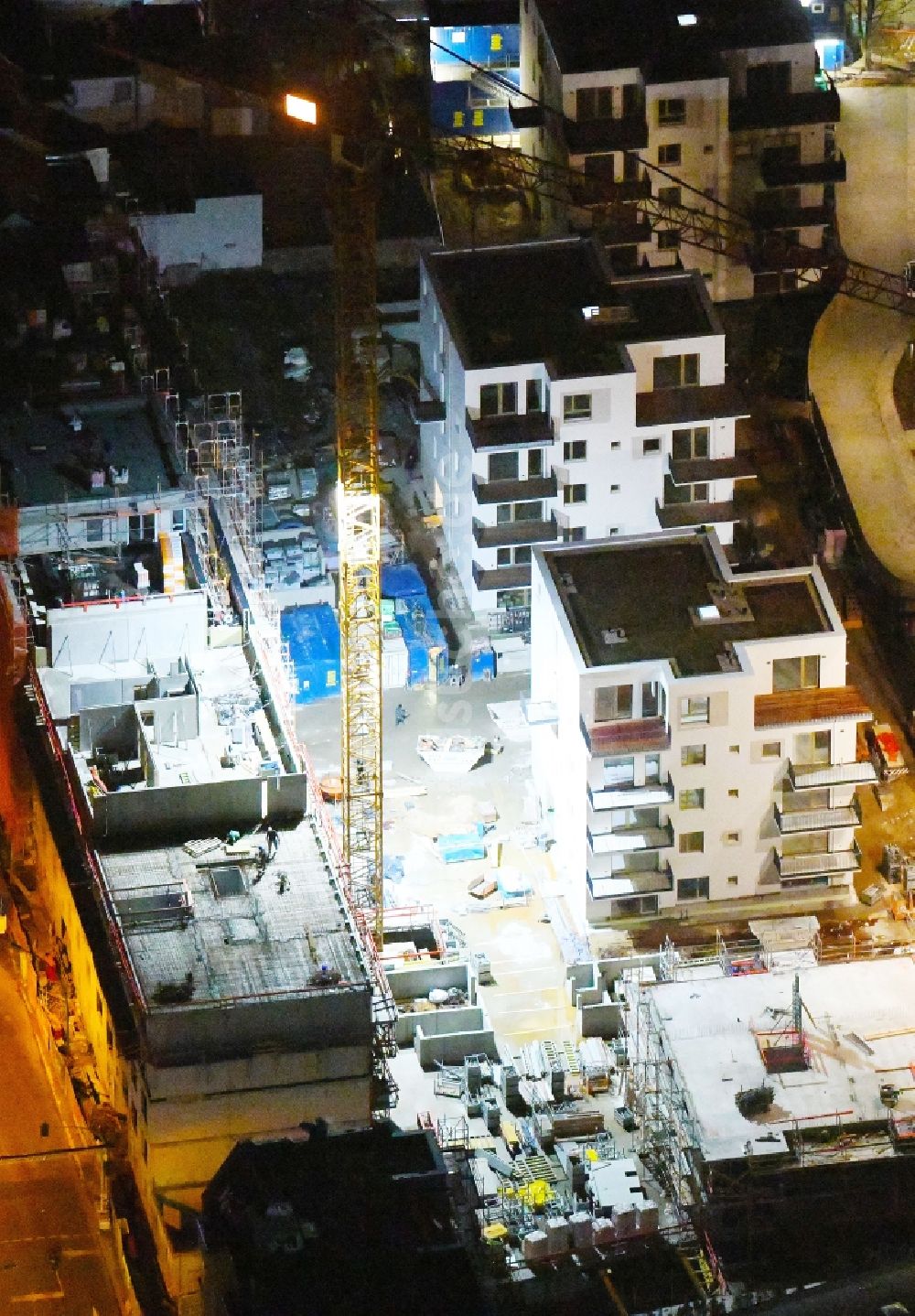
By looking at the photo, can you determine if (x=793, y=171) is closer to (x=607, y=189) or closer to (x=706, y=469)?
(x=607, y=189)

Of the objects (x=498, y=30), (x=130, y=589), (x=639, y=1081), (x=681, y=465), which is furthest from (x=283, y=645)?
(x=498, y=30)

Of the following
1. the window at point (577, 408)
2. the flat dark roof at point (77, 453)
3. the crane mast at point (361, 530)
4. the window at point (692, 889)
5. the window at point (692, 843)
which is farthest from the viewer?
the flat dark roof at point (77, 453)

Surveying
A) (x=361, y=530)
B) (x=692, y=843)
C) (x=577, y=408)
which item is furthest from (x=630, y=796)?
(x=577, y=408)

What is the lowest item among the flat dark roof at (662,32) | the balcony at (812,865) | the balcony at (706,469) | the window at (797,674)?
the balcony at (812,865)

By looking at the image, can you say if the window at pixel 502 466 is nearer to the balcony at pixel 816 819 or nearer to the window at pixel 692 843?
the window at pixel 692 843

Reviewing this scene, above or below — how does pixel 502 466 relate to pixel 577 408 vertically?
below

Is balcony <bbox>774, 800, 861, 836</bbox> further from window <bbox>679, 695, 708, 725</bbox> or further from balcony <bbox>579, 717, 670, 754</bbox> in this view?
balcony <bbox>579, 717, 670, 754</bbox>

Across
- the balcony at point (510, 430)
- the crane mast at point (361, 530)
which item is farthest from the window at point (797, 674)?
the balcony at point (510, 430)
